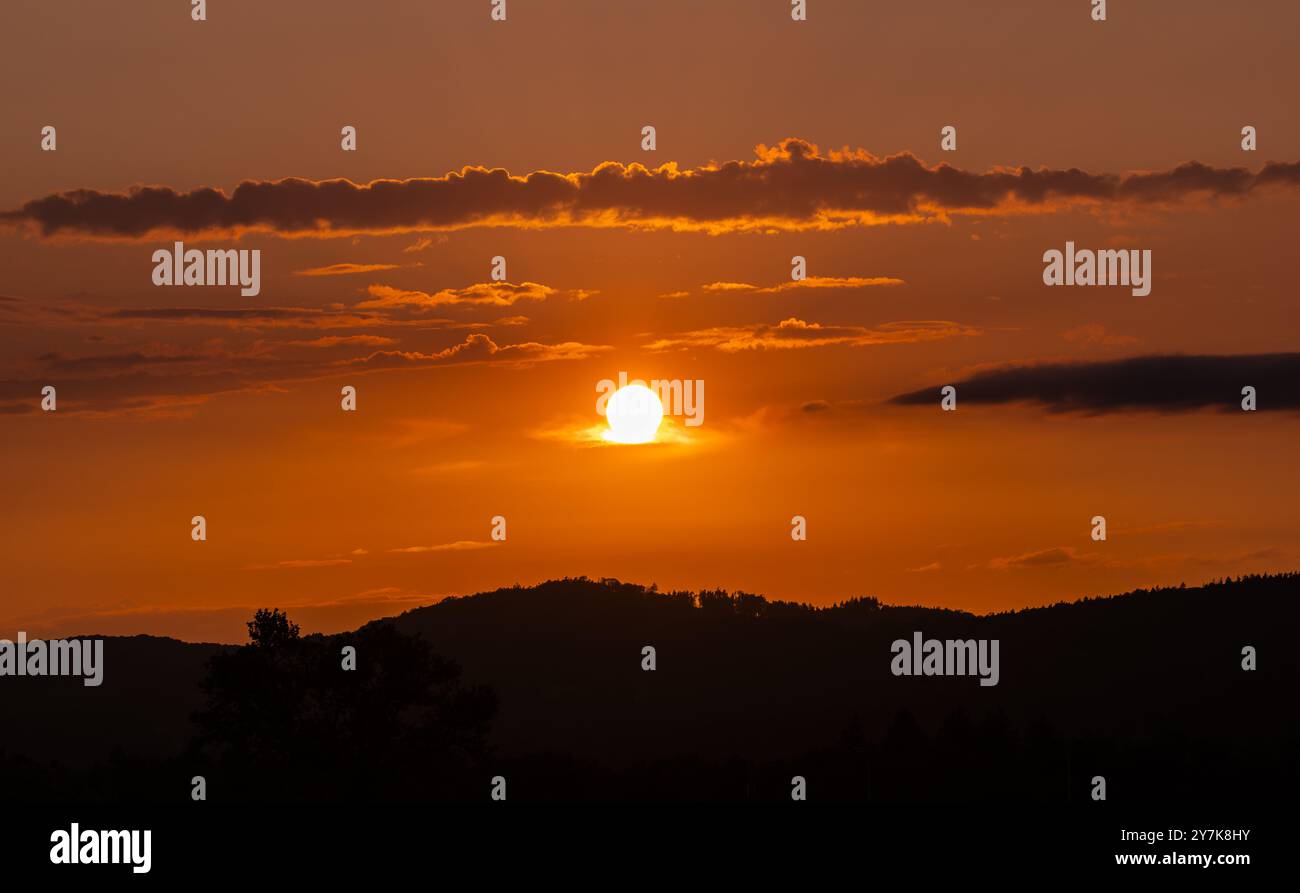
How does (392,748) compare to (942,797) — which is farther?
(942,797)

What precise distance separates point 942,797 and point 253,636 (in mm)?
59115

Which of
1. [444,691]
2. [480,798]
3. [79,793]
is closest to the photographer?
[480,798]

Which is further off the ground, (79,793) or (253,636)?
(253,636)

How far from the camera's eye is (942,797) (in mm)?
136875

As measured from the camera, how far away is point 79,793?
4646 inches

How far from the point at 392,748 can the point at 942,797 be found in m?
53.0
